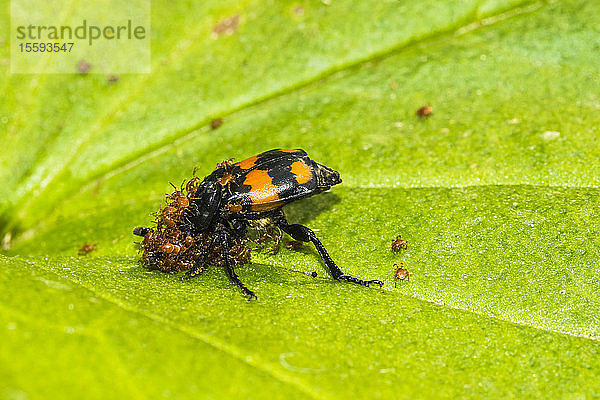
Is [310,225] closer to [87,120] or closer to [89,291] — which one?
[89,291]

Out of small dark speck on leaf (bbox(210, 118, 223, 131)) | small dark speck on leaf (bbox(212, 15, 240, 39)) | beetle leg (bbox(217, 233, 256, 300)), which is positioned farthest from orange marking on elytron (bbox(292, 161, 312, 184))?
small dark speck on leaf (bbox(212, 15, 240, 39))

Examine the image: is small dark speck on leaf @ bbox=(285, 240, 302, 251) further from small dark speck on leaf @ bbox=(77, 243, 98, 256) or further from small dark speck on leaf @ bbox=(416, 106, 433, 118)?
small dark speck on leaf @ bbox=(416, 106, 433, 118)

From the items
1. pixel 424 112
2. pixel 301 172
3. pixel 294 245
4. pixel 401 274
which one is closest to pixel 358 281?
pixel 401 274

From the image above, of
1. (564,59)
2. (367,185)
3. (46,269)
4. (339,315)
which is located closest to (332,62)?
(367,185)

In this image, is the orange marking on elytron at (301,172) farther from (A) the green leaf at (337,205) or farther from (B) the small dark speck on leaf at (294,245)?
(B) the small dark speck on leaf at (294,245)

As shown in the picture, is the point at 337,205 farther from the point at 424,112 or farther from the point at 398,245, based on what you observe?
the point at 424,112

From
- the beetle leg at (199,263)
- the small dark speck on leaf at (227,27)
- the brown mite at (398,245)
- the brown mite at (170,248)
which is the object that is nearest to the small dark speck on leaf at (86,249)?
the brown mite at (170,248)
